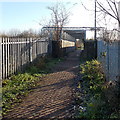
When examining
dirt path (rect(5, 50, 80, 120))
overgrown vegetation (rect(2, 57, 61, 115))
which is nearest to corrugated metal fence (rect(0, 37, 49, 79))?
overgrown vegetation (rect(2, 57, 61, 115))

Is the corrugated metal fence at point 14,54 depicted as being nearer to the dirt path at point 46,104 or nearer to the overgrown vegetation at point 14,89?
the overgrown vegetation at point 14,89

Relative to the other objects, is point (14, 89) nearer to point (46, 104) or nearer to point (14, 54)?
point (46, 104)

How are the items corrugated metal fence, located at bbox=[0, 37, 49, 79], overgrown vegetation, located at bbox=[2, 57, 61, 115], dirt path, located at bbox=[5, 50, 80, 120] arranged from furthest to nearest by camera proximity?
corrugated metal fence, located at bbox=[0, 37, 49, 79], overgrown vegetation, located at bbox=[2, 57, 61, 115], dirt path, located at bbox=[5, 50, 80, 120]

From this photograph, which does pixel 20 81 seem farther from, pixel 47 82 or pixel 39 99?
pixel 39 99

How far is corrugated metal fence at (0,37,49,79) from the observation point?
7418 millimetres

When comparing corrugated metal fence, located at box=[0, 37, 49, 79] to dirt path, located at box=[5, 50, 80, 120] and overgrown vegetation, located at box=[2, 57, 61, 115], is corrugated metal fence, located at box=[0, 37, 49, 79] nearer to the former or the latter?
overgrown vegetation, located at box=[2, 57, 61, 115]

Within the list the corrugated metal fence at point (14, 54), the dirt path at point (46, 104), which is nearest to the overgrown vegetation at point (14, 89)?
the dirt path at point (46, 104)

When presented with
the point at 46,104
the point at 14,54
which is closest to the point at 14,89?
the point at 46,104

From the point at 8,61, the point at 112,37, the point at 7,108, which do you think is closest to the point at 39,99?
the point at 7,108

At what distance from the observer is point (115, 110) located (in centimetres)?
412

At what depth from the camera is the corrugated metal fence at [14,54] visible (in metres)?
7.42

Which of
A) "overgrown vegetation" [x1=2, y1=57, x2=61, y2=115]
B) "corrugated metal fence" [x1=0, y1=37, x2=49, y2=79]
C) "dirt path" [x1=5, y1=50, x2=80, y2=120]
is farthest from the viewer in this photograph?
"corrugated metal fence" [x1=0, y1=37, x2=49, y2=79]

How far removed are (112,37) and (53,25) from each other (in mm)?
12429

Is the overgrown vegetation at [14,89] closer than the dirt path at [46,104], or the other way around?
the dirt path at [46,104]
